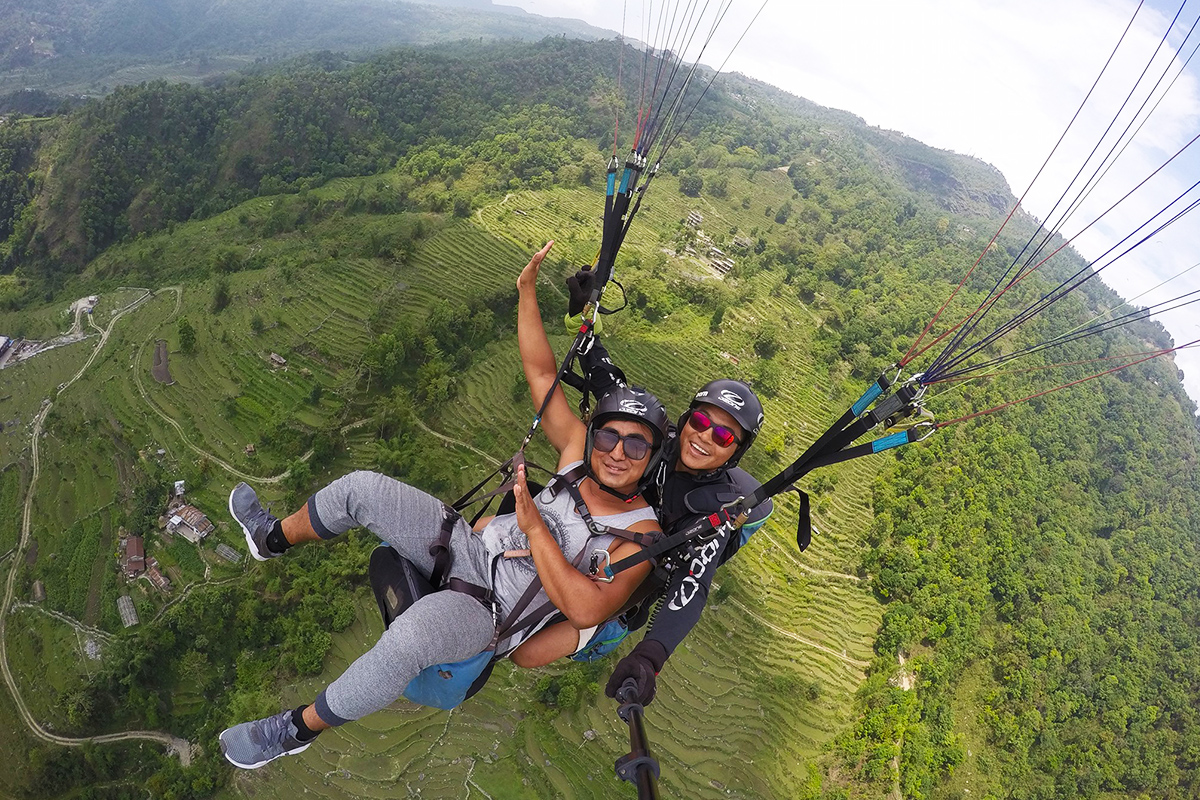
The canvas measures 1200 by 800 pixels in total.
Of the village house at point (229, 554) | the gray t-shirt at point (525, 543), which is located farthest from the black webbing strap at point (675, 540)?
the village house at point (229, 554)

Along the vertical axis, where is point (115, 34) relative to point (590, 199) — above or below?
below

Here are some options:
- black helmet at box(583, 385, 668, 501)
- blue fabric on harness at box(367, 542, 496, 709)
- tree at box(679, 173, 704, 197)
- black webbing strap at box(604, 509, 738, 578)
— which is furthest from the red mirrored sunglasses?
tree at box(679, 173, 704, 197)

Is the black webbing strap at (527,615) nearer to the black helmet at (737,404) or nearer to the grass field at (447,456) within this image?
the black helmet at (737,404)

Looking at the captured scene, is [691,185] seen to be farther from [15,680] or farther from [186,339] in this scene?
[15,680]

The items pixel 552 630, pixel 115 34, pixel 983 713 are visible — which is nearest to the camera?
pixel 552 630

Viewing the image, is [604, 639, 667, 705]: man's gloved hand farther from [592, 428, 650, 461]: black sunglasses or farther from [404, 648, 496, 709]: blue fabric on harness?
[592, 428, 650, 461]: black sunglasses

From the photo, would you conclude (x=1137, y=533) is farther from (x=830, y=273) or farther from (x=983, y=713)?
(x=830, y=273)

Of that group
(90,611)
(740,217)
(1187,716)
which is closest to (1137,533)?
(1187,716)
